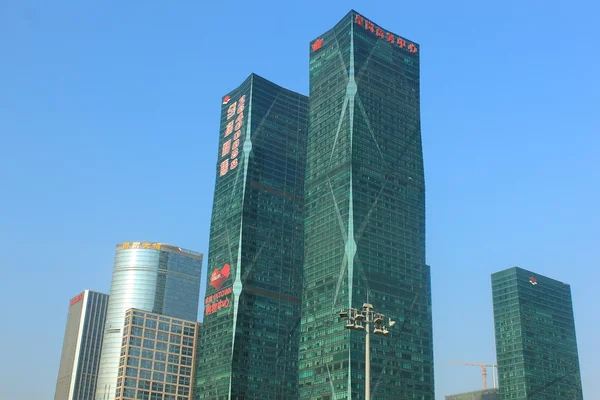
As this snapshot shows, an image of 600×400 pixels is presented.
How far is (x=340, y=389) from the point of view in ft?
641

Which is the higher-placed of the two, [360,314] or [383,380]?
[383,380]

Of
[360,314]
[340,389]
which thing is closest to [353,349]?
[340,389]

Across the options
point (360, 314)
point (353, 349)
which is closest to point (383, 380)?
point (353, 349)

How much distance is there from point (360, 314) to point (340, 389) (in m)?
140

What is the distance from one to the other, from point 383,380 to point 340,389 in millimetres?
12616

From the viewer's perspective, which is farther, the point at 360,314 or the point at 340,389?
the point at 340,389

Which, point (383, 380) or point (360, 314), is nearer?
point (360, 314)

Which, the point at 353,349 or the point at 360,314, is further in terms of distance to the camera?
the point at 353,349

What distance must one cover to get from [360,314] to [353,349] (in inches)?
5518

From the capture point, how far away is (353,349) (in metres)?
198

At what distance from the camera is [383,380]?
19988 centimetres

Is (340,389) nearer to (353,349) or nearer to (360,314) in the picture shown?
(353,349)

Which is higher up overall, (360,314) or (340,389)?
(340,389)

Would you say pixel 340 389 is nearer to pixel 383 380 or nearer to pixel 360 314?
pixel 383 380
